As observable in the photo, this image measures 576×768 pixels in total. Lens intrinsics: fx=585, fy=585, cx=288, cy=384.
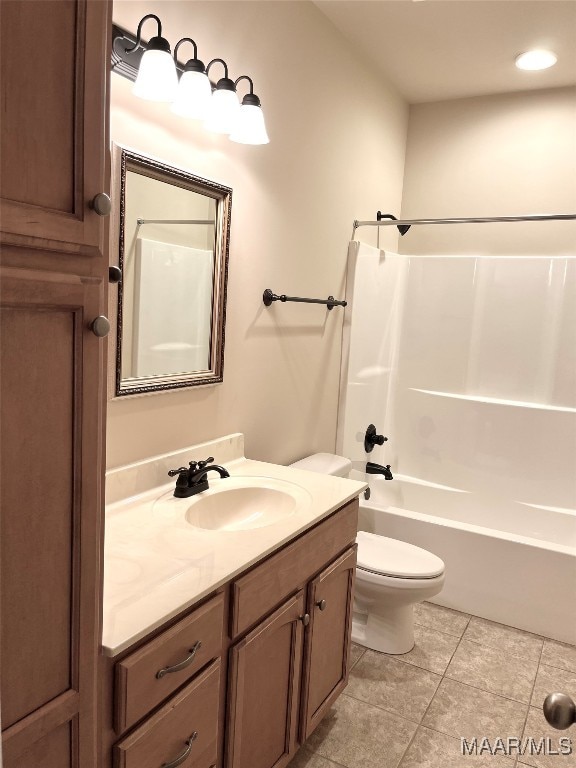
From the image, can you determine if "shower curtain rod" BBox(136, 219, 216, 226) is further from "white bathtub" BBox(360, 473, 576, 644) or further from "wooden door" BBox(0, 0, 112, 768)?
"white bathtub" BBox(360, 473, 576, 644)

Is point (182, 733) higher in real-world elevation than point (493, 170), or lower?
lower

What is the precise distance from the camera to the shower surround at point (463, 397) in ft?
9.86

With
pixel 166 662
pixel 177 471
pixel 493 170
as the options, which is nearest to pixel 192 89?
pixel 177 471

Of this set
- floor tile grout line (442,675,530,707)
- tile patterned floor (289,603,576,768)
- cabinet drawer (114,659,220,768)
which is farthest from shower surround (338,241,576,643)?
cabinet drawer (114,659,220,768)

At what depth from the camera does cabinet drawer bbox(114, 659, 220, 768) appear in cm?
107

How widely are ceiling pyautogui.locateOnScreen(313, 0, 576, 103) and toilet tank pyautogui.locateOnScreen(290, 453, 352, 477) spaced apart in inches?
75.3

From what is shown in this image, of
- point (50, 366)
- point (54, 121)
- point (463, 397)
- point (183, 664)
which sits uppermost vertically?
point (54, 121)

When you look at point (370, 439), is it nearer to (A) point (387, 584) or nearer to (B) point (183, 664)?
(A) point (387, 584)

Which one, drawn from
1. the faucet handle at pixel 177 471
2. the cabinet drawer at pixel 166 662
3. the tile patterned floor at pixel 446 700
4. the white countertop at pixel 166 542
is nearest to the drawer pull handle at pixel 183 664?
the cabinet drawer at pixel 166 662

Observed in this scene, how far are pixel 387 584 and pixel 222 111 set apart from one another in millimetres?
1786

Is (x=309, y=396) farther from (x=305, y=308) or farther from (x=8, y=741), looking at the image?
(x=8, y=741)

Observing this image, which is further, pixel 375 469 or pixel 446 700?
pixel 375 469

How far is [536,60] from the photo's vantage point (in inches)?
112

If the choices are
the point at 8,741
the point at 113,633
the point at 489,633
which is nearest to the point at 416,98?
the point at 489,633
